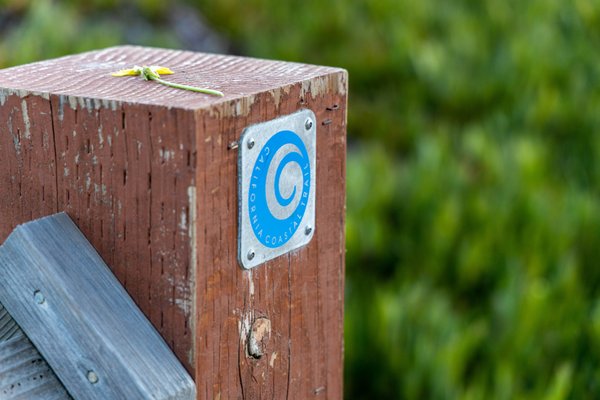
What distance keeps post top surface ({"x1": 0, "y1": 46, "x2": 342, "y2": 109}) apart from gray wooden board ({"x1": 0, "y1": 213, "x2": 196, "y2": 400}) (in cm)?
17

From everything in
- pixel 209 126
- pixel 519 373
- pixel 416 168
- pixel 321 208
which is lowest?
pixel 519 373

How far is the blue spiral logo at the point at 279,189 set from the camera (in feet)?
3.63

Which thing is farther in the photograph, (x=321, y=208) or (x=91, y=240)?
(x=321, y=208)

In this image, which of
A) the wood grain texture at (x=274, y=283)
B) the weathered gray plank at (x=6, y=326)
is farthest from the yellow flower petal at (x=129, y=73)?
the weathered gray plank at (x=6, y=326)

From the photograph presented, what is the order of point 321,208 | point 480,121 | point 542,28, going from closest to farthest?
point 321,208 < point 480,121 < point 542,28

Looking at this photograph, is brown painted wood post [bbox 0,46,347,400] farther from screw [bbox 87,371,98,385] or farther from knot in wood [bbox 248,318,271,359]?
screw [bbox 87,371,98,385]

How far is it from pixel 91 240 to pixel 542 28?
3.70 m

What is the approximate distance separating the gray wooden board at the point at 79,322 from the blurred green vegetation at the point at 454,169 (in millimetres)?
1311

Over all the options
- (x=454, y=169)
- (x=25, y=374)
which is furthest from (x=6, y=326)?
(x=454, y=169)

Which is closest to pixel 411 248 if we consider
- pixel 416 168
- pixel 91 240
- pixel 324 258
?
pixel 416 168

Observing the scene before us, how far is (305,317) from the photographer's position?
4.10 feet

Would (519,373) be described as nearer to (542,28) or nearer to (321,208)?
(321,208)

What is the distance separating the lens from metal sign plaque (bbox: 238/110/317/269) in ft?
3.57

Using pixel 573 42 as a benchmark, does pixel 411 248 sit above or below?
below
